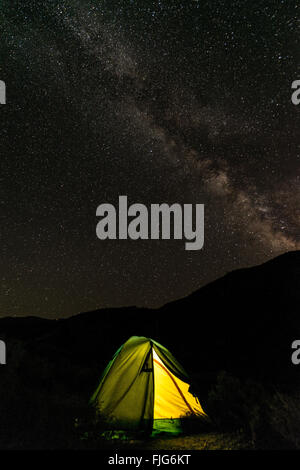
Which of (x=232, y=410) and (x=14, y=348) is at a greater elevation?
(x=14, y=348)

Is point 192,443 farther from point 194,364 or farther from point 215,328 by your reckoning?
point 215,328

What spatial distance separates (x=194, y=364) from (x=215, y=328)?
12.2m

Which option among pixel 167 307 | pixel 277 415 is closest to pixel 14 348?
pixel 277 415

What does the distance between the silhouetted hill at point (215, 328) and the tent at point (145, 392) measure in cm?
1664

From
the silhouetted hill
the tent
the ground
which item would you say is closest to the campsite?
the ground

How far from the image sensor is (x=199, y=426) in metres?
7.57

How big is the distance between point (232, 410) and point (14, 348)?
462 centimetres

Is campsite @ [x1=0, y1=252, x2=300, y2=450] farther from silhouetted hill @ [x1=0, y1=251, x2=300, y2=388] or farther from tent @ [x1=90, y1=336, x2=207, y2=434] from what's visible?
tent @ [x1=90, y1=336, x2=207, y2=434]

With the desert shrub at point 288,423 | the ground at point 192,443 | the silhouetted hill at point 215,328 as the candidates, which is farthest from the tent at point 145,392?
the silhouetted hill at point 215,328

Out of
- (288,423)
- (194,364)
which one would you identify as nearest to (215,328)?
(194,364)

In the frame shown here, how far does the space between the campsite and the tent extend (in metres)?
0.23

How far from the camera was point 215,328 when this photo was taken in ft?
132

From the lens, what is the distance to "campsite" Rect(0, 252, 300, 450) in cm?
584
